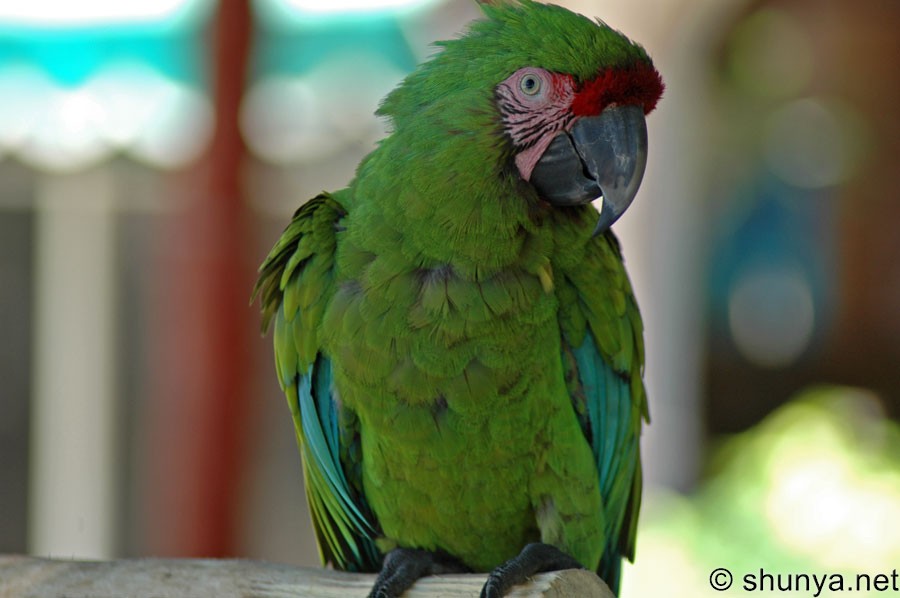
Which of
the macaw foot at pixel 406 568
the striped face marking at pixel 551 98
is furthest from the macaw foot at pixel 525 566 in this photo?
the striped face marking at pixel 551 98

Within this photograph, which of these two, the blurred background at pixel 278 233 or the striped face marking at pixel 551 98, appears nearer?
the striped face marking at pixel 551 98

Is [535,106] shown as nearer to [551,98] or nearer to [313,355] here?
[551,98]

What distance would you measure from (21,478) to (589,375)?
5.09 m

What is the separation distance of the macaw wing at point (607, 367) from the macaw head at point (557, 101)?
0.95 ft

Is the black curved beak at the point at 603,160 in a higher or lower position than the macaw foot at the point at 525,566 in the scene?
higher

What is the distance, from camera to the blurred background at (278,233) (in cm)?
453

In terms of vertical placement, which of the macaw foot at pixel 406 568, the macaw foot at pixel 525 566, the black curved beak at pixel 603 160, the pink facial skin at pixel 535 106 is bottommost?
the macaw foot at pixel 406 568

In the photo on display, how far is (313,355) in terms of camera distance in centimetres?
213

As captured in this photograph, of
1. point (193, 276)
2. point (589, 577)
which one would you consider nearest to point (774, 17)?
point (193, 276)

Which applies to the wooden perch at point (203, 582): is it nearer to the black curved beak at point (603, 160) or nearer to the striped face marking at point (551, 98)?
the black curved beak at point (603, 160)

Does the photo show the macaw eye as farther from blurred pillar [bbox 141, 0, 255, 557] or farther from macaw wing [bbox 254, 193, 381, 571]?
blurred pillar [bbox 141, 0, 255, 557]

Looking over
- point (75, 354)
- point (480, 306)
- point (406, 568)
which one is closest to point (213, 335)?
point (75, 354)

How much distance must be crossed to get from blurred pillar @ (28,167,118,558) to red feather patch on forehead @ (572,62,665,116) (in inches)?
189

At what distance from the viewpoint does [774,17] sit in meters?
6.42
